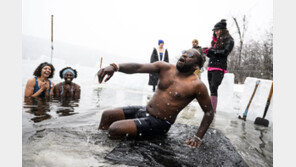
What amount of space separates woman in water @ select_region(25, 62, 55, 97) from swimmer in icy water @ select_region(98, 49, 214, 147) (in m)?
3.44

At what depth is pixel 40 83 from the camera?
535 cm

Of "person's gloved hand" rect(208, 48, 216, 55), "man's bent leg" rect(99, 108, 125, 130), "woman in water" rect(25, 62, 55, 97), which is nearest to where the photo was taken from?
"man's bent leg" rect(99, 108, 125, 130)

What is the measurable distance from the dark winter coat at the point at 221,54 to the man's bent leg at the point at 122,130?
2824mm

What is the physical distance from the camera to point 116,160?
2.02 metres

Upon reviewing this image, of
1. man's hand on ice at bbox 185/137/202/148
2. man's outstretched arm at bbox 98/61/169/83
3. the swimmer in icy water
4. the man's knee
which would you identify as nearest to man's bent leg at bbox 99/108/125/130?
the swimmer in icy water

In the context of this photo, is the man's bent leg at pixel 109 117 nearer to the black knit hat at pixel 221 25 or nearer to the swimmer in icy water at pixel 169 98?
the swimmer in icy water at pixel 169 98

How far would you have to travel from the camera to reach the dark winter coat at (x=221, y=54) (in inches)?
176

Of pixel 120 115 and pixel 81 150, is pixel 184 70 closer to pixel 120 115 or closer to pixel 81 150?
pixel 120 115

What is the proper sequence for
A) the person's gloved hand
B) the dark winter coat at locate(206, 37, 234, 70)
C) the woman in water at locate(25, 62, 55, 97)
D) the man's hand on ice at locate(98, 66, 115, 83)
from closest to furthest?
the man's hand on ice at locate(98, 66, 115, 83) → the dark winter coat at locate(206, 37, 234, 70) → the person's gloved hand → the woman in water at locate(25, 62, 55, 97)

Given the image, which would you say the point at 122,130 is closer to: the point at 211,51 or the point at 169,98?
the point at 169,98

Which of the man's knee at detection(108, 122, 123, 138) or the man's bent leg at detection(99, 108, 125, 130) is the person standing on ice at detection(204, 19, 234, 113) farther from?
the man's knee at detection(108, 122, 123, 138)

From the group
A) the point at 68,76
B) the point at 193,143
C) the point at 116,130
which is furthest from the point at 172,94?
the point at 68,76

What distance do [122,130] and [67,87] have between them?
12.8 feet

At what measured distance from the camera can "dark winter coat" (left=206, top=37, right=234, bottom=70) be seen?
4.48 meters
